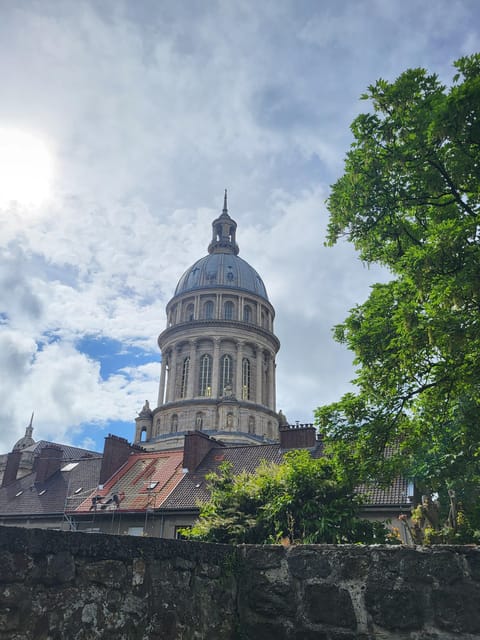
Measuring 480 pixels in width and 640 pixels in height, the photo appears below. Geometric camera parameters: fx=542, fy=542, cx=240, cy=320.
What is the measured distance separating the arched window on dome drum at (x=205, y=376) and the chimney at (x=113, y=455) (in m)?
26.8

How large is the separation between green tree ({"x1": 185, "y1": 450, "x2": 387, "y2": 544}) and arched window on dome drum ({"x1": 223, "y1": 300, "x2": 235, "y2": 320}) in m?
56.4

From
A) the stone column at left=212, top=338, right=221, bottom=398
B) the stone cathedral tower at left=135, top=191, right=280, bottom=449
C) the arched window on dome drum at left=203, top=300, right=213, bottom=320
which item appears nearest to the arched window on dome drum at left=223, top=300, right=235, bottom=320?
the stone cathedral tower at left=135, top=191, right=280, bottom=449

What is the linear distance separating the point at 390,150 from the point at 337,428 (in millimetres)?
6912

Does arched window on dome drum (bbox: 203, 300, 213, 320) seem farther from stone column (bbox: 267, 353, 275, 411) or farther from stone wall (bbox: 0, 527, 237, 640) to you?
stone wall (bbox: 0, 527, 237, 640)

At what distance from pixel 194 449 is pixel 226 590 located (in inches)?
1209

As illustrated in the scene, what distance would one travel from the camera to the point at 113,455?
37.6 m

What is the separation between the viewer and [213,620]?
4215mm

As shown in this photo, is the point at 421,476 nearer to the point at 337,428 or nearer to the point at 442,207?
the point at 337,428

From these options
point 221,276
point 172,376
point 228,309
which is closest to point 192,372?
point 172,376

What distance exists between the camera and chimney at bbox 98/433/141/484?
36375 millimetres

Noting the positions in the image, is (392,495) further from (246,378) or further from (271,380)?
(271,380)

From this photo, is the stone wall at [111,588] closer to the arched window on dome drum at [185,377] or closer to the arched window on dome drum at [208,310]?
the arched window on dome drum at [185,377]

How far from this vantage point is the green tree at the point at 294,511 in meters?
14.5

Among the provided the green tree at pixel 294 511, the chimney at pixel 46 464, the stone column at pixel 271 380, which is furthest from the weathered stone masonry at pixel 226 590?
the stone column at pixel 271 380
